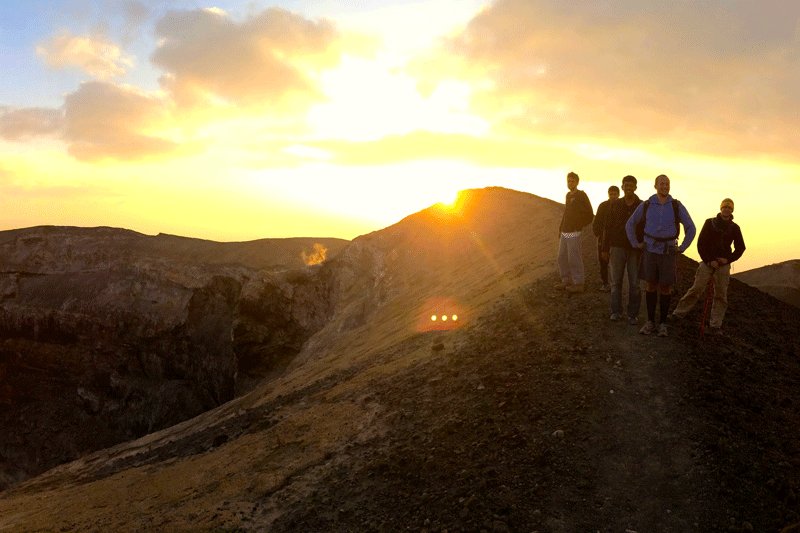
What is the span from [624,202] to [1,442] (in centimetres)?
3609

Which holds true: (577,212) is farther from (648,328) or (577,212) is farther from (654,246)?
(648,328)

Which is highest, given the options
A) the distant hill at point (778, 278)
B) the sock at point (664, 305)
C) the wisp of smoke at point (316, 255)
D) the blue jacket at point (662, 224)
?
the blue jacket at point (662, 224)

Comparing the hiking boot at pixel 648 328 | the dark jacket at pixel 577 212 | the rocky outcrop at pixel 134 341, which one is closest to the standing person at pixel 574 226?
the dark jacket at pixel 577 212

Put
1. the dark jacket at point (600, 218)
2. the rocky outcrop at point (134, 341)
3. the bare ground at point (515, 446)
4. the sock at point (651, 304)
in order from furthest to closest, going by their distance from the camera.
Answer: the rocky outcrop at point (134, 341) < the dark jacket at point (600, 218) < the sock at point (651, 304) < the bare ground at point (515, 446)

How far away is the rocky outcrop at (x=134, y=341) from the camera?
31.4 m

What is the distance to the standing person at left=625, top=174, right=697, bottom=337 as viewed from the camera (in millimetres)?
8914

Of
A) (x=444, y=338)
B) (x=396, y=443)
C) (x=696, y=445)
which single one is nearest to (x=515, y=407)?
(x=396, y=443)

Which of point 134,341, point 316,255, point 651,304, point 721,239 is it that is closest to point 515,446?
point 651,304

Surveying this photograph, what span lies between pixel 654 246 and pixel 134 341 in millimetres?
33167

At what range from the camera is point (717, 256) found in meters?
9.77

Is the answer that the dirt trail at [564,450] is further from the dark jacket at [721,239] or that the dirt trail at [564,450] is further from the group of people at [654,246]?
the dark jacket at [721,239]

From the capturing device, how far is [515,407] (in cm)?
786

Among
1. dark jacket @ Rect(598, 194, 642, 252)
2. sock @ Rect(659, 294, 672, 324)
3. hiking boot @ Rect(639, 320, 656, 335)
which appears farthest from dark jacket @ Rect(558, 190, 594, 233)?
hiking boot @ Rect(639, 320, 656, 335)

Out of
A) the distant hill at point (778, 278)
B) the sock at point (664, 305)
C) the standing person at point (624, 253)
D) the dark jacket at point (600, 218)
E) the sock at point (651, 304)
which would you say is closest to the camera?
the sock at point (664, 305)
